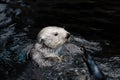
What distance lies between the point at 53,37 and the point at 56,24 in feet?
3.82

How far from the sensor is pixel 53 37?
5.64 m

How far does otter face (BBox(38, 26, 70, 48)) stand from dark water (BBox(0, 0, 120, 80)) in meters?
0.45

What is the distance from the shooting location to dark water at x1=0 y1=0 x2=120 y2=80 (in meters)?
5.52

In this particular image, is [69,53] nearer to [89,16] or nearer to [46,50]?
[46,50]

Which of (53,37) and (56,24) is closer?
(53,37)

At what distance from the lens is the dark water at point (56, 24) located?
5.52m

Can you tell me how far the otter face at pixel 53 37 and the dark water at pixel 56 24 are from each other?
45 cm

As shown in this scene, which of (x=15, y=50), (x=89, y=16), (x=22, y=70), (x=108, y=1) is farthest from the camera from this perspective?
(x=108, y=1)

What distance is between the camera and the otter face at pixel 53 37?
5.59m

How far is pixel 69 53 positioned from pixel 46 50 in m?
0.35

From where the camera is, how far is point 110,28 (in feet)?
21.4

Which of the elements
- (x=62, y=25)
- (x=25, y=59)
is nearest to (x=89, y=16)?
(x=62, y=25)

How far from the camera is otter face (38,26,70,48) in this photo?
5590 millimetres

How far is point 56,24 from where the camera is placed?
6.78 metres
